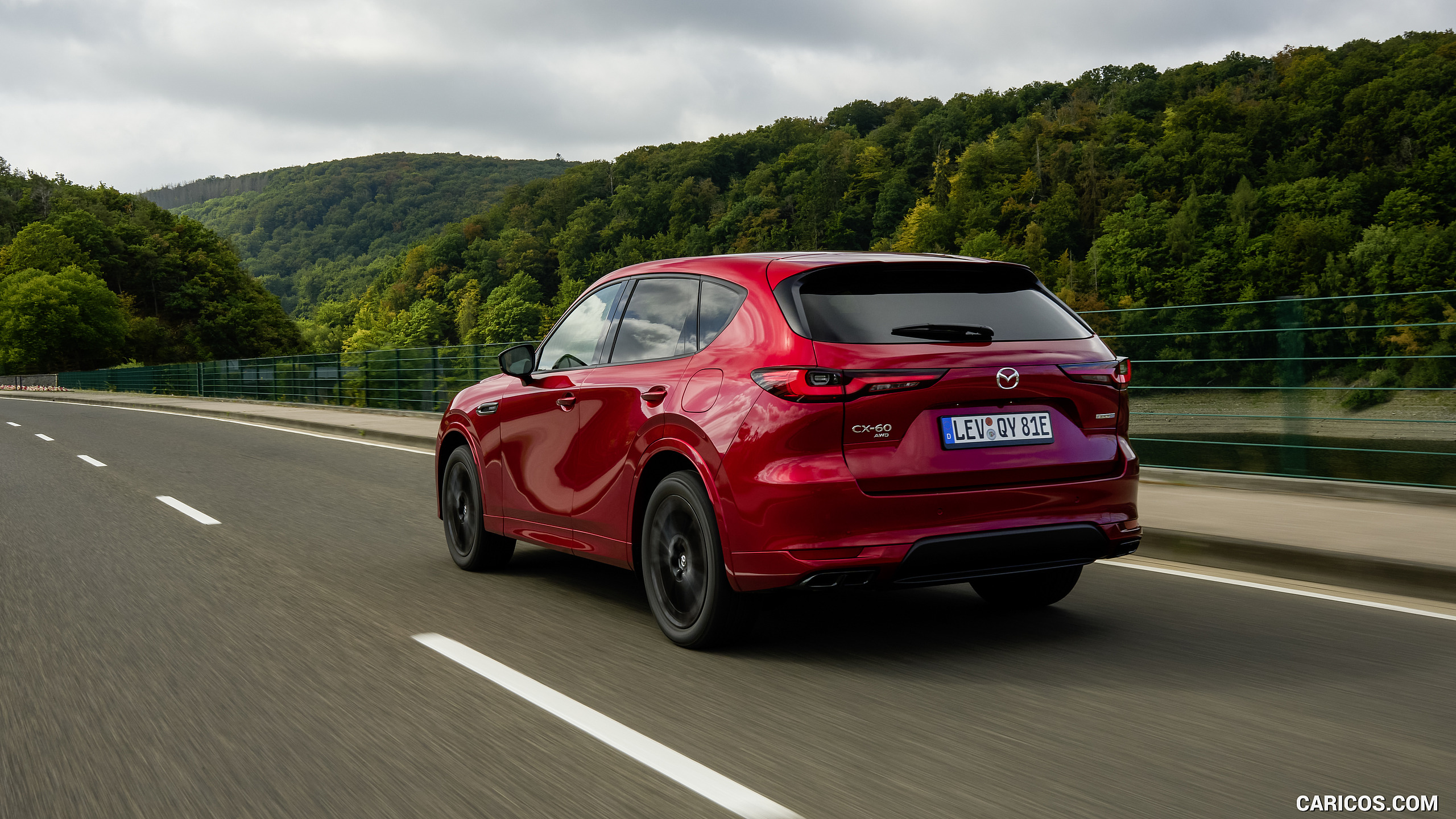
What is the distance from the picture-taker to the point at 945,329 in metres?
4.95

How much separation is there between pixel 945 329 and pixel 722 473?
3.44 feet

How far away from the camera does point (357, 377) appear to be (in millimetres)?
28641

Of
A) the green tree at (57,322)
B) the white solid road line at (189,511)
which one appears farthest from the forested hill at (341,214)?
the white solid road line at (189,511)

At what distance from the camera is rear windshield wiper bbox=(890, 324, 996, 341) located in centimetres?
490

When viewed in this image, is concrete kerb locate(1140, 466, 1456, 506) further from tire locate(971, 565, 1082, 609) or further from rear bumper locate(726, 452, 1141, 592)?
rear bumper locate(726, 452, 1141, 592)

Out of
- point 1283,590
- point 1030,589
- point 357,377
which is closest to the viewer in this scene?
point 1030,589

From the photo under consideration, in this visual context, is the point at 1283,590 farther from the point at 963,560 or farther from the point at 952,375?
the point at 952,375

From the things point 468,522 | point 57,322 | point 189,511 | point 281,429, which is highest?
point 57,322

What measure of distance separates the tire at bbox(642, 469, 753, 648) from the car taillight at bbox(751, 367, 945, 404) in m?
0.62

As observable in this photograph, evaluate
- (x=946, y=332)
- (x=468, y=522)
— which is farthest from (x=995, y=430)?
(x=468, y=522)

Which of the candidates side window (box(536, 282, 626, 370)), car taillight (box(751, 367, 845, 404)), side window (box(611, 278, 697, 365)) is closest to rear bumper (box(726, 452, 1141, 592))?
car taillight (box(751, 367, 845, 404))

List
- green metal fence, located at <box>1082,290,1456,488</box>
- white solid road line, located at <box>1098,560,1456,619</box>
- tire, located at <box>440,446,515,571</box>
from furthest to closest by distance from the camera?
green metal fence, located at <box>1082,290,1456,488</box> → tire, located at <box>440,446,515,571</box> → white solid road line, located at <box>1098,560,1456,619</box>

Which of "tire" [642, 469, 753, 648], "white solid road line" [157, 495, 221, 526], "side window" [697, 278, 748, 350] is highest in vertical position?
"side window" [697, 278, 748, 350]

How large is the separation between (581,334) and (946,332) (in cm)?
220
